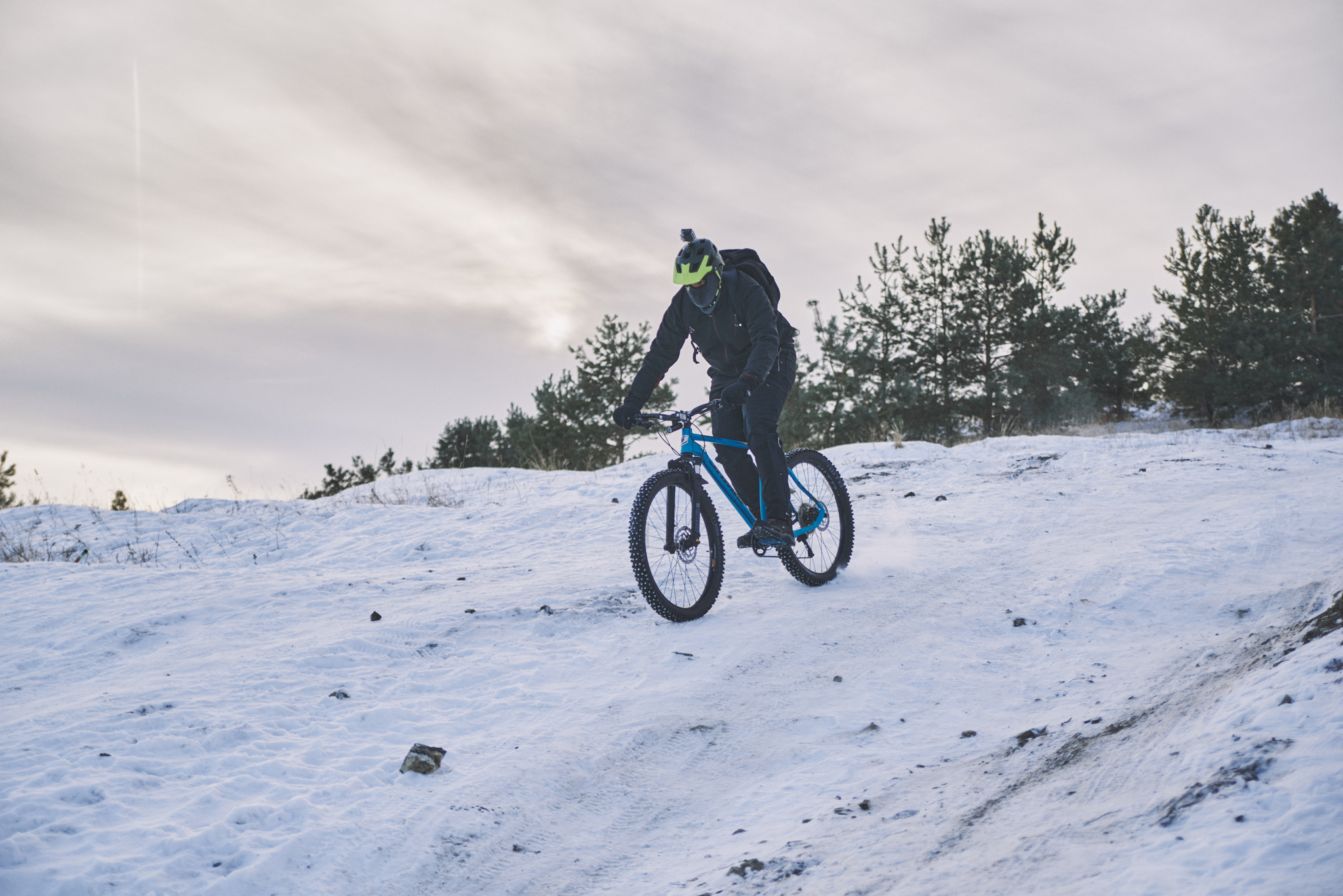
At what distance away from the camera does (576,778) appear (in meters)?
3.43

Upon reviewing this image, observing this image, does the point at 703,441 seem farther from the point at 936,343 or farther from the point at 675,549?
the point at 936,343

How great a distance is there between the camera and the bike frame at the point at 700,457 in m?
5.62

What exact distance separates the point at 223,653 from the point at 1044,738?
4.64 m

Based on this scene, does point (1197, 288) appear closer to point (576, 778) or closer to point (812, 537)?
point (812, 537)

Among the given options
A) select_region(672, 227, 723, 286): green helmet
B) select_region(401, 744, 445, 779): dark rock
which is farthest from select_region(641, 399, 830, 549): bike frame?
select_region(401, 744, 445, 779): dark rock

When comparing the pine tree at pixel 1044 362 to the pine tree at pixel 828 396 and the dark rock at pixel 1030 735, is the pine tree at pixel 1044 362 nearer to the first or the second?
the pine tree at pixel 828 396

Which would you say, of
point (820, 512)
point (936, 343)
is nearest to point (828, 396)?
point (936, 343)

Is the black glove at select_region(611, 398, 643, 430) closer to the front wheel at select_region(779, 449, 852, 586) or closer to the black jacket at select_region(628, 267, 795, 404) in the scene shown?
the black jacket at select_region(628, 267, 795, 404)

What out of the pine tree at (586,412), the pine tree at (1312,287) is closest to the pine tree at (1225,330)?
the pine tree at (1312,287)

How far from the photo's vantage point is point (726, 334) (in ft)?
19.6

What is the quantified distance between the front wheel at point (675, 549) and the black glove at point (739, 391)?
70 centimetres

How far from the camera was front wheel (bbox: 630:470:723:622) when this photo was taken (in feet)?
17.2

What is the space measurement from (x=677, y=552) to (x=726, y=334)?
173cm

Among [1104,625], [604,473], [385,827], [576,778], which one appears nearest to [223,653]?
[385,827]
